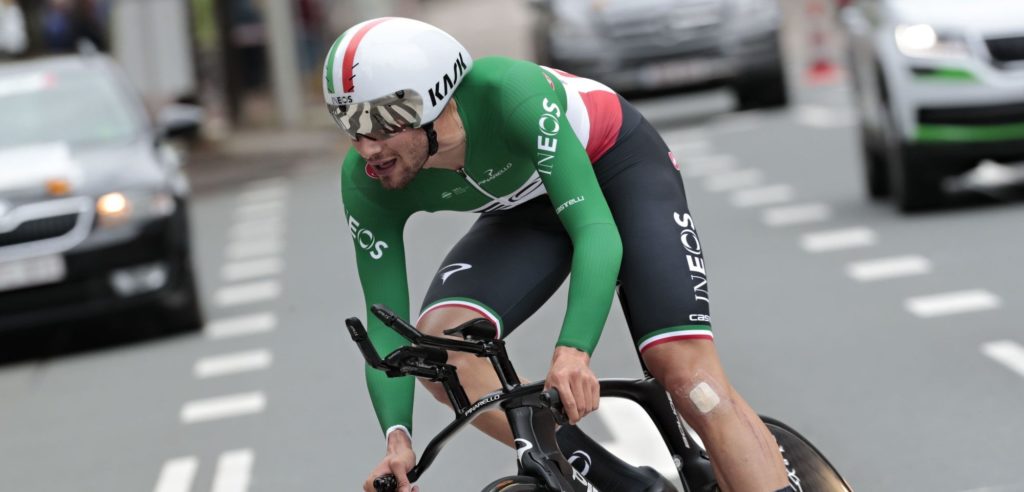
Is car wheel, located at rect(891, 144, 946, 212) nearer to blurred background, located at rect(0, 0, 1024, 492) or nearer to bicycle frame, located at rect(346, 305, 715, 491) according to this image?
blurred background, located at rect(0, 0, 1024, 492)

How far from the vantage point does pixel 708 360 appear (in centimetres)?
472

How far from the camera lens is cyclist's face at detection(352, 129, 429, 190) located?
4.38 m

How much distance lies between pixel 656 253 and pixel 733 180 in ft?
35.8

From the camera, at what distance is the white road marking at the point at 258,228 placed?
16.3 meters

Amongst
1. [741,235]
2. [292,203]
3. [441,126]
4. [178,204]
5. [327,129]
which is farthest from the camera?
[327,129]

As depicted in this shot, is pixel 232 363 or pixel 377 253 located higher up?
pixel 377 253

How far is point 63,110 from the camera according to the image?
40.4ft

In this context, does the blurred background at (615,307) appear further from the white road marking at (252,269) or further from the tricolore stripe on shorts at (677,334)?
the tricolore stripe on shorts at (677,334)

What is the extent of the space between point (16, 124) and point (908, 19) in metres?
5.66

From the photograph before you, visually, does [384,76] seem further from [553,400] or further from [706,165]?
[706,165]

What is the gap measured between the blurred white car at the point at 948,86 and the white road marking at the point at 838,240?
514mm

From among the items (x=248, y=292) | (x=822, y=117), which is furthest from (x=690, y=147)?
(x=248, y=292)

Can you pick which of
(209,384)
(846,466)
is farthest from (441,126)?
(209,384)

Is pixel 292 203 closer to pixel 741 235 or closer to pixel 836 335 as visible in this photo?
pixel 741 235
